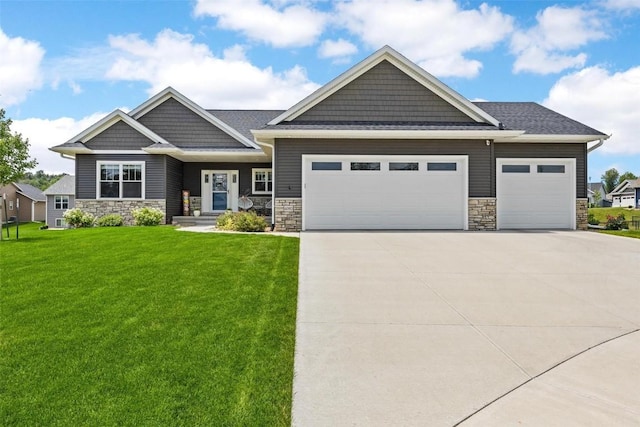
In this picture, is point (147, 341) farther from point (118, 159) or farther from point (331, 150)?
point (118, 159)

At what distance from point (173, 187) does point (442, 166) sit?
471 inches

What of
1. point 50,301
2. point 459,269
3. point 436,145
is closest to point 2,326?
point 50,301

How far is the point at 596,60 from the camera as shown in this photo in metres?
13.6

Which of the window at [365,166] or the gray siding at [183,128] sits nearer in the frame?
the window at [365,166]

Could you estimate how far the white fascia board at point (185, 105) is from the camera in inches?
739

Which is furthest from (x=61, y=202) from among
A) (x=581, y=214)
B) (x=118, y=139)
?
(x=581, y=214)

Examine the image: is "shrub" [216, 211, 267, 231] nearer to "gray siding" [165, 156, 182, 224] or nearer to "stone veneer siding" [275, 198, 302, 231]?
"stone veneer siding" [275, 198, 302, 231]

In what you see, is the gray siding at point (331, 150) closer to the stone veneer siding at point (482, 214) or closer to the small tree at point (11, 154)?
the stone veneer siding at point (482, 214)

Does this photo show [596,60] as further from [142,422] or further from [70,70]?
[70,70]

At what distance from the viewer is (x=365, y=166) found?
14227 mm

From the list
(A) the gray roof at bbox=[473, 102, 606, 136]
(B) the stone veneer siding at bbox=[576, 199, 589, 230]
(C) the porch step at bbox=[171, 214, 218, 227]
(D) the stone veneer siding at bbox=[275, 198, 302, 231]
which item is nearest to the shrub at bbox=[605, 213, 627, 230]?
(B) the stone veneer siding at bbox=[576, 199, 589, 230]

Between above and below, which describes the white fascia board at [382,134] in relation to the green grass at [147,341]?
above

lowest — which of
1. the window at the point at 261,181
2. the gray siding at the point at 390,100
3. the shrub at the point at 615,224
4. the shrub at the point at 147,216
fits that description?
the shrub at the point at 615,224

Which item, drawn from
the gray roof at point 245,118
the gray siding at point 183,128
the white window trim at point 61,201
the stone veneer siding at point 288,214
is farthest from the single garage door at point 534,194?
the white window trim at point 61,201
